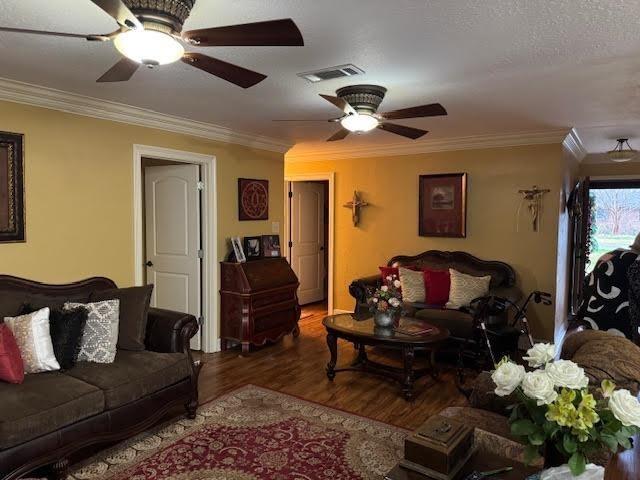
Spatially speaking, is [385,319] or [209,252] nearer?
[385,319]

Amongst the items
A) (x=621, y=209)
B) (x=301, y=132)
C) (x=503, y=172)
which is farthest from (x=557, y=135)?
(x=621, y=209)

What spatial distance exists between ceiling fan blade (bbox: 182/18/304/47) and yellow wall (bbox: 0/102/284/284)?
2.23 m

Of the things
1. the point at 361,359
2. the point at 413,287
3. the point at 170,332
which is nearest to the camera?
the point at 170,332

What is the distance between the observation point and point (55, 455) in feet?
8.07

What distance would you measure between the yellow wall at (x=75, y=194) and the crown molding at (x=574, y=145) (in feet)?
13.3

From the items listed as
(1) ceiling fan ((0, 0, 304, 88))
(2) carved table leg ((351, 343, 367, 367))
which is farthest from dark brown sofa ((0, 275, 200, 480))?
(1) ceiling fan ((0, 0, 304, 88))

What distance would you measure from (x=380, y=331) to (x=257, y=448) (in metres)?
1.38

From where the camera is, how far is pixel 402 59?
2.68 m

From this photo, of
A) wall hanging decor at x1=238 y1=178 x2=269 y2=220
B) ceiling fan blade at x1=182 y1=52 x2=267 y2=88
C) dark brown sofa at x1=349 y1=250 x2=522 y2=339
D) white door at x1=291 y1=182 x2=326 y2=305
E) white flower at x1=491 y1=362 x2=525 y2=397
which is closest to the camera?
white flower at x1=491 y1=362 x2=525 y2=397

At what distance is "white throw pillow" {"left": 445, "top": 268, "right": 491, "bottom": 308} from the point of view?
4770mm

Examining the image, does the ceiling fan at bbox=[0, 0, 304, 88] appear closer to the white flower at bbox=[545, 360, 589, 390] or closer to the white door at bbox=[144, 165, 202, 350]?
the white flower at bbox=[545, 360, 589, 390]

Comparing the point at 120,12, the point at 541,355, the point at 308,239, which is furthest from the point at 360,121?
the point at 308,239

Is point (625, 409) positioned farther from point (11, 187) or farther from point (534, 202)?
point (534, 202)

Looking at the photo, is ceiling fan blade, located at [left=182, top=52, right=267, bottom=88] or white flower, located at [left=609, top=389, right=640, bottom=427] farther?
ceiling fan blade, located at [left=182, top=52, right=267, bottom=88]
